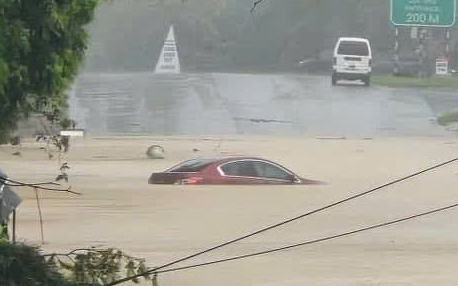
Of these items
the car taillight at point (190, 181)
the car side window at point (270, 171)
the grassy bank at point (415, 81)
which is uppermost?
the grassy bank at point (415, 81)

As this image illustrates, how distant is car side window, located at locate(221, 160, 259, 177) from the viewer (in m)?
21.4

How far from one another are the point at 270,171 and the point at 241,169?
544mm

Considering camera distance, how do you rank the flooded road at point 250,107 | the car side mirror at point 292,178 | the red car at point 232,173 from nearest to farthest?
the red car at point 232,173, the car side mirror at point 292,178, the flooded road at point 250,107

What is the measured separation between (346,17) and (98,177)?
19.7 ft

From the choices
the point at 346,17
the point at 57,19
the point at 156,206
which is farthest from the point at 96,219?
the point at 57,19

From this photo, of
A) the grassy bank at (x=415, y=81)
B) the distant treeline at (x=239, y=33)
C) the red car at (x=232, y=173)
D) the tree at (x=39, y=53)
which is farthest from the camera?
the grassy bank at (x=415, y=81)

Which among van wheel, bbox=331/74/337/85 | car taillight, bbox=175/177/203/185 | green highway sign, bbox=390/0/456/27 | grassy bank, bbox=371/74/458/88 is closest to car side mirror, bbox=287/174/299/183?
car taillight, bbox=175/177/203/185

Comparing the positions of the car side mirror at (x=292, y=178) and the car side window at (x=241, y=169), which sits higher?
the car side window at (x=241, y=169)

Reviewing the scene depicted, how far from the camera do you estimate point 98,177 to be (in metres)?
24.8

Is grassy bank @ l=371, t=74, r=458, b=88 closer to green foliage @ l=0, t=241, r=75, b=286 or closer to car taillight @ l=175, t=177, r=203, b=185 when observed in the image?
car taillight @ l=175, t=177, r=203, b=185

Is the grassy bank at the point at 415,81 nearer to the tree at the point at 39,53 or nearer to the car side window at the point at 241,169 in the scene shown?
the car side window at the point at 241,169

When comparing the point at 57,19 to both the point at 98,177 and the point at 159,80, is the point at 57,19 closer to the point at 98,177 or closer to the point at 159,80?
the point at 98,177

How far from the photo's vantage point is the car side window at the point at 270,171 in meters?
21.7

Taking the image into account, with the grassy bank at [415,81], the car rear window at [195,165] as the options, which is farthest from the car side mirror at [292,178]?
the grassy bank at [415,81]
